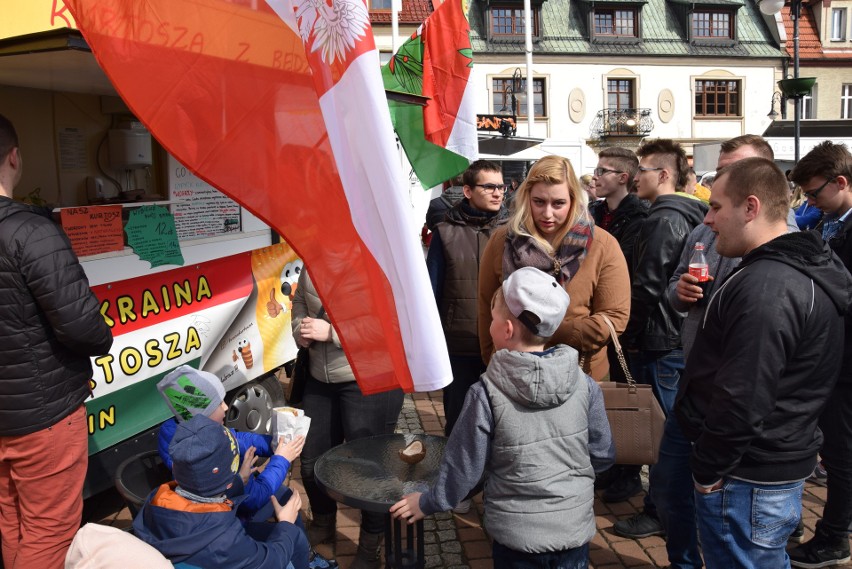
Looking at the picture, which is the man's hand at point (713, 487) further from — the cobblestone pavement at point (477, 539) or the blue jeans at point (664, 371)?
the blue jeans at point (664, 371)

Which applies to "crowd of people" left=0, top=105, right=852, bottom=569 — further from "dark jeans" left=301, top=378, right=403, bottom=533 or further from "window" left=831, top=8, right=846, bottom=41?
"window" left=831, top=8, right=846, bottom=41

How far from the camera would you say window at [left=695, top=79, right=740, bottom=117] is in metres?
34.8

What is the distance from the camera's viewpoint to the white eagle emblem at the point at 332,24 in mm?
1770

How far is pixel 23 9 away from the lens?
2.68 m

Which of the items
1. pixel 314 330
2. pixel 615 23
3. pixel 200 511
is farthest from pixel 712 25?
pixel 200 511

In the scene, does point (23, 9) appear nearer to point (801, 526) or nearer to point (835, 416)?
point (835, 416)

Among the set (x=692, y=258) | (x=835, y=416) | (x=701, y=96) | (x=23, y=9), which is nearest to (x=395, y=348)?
(x=692, y=258)

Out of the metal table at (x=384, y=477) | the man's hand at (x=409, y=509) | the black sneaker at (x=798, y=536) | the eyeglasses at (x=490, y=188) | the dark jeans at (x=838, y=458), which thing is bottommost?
the black sneaker at (x=798, y=536)

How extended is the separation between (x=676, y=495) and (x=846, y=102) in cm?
3986

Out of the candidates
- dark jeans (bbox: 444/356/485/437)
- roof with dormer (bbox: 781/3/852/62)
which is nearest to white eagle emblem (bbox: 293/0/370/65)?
dark jeans (bbox: 444/356/485/437)

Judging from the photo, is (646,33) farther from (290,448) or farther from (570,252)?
(290,448)

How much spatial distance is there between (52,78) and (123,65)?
219 cm

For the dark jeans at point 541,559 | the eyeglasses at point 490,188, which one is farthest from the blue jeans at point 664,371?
the dark jeans at point 541,559

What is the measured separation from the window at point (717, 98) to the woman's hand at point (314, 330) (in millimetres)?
34914
